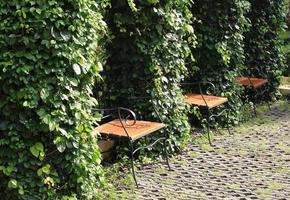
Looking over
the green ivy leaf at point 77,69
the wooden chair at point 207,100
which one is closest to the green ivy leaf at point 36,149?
the green ivy leaf at point 77,69

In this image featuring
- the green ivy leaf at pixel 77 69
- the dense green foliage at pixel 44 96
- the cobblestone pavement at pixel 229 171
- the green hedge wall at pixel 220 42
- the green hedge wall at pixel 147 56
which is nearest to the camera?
the dense green foliage at pixel 44 96

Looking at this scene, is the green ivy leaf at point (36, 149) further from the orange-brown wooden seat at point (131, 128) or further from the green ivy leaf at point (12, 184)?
the orange-brown wooden seat at point (131, 128)

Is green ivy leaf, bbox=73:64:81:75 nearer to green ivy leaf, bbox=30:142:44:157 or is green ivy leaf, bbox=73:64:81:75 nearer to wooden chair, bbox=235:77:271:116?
green ivy leaf, bbox=30:142:44:157

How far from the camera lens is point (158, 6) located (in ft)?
19.6

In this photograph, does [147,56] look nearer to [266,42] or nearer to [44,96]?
[44,96]

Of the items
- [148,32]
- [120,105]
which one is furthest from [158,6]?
[120,105]

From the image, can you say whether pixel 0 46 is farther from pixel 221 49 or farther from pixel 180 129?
pixel 221 49

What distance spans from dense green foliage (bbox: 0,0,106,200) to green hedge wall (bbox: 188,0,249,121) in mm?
3372

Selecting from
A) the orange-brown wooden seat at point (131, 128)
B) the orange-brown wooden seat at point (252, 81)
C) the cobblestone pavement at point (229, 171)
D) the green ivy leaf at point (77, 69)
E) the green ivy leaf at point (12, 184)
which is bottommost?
the cobblestone pavement at point (229, 171)

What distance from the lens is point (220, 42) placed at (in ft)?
25.2

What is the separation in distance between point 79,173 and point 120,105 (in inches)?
72.1

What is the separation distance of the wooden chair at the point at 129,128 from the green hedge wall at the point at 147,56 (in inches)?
7.4

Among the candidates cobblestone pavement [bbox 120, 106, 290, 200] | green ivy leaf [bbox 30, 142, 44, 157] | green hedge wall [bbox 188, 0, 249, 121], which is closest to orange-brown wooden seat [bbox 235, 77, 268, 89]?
green hedge wall [bbox 188, 0, 249, 121]

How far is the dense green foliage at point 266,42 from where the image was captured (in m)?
9.27
